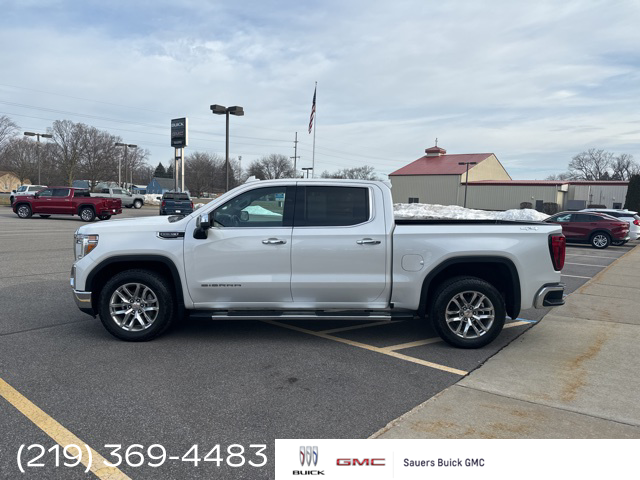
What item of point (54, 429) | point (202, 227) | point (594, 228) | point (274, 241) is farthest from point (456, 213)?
point (54, 429)

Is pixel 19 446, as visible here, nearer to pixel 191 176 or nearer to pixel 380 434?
pixel 380 434

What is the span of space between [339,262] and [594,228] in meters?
17.6

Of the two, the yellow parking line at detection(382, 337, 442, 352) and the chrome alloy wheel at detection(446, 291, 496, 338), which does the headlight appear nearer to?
the yellow parking line at detection(382, 337, 442, 352)

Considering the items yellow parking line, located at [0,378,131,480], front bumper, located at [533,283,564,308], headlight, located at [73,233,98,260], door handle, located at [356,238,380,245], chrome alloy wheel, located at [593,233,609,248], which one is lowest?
yellow parking line, located at [0,378,131,480]

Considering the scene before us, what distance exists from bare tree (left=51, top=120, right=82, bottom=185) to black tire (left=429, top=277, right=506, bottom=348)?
74.1 meters

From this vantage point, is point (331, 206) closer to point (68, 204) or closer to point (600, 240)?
point (600, 240)

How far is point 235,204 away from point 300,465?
3068mm

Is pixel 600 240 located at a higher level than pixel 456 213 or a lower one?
lower

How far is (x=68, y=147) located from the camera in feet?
239

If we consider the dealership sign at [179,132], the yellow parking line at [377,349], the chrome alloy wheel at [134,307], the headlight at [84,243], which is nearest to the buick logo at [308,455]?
the yellow parking line at [377,349]

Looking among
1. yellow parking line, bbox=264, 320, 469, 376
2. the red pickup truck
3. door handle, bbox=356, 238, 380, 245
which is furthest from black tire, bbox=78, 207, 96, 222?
door handle, bbox=356, 238, 380, 245

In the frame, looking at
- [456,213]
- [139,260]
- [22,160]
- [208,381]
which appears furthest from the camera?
[22,160]

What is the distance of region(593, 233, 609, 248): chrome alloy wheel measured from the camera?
18656mm

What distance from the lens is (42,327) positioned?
5.75 m
